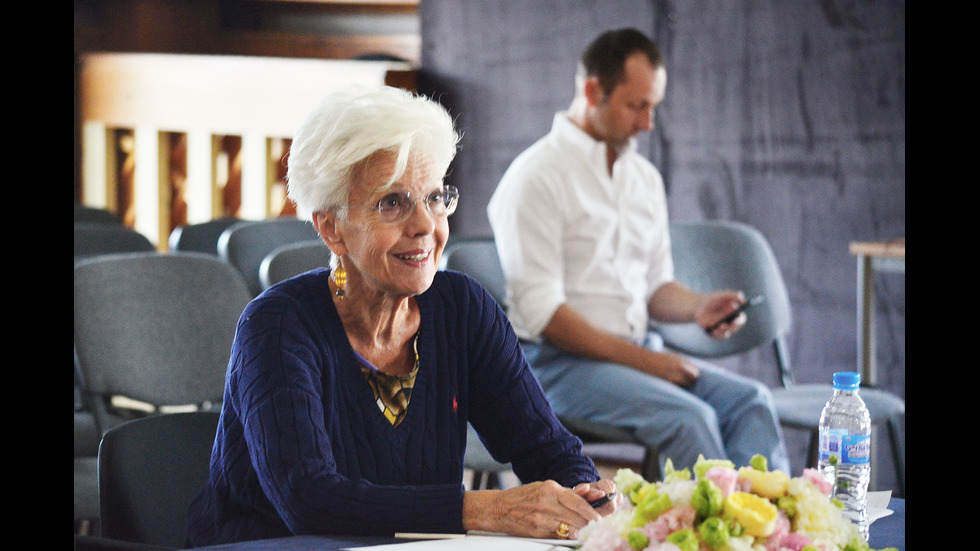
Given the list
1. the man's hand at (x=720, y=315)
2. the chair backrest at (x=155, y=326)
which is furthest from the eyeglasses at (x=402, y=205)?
the man's hand at (x=720, y=315)

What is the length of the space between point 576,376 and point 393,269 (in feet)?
4.32

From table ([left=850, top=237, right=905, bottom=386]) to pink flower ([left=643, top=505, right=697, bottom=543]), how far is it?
2.55 meters

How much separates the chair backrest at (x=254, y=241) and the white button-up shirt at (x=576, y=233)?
810 millimetres

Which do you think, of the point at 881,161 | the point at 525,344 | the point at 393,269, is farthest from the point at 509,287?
the point at 881,161

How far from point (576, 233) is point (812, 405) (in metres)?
0.83

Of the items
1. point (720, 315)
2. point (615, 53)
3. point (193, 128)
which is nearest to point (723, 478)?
point (720, 315)

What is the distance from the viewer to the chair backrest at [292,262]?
109 inches

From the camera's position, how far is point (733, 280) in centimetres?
332

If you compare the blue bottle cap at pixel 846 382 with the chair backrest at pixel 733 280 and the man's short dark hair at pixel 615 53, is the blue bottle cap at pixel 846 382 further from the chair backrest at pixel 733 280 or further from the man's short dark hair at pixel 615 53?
the chair backrest at pixel 733 280

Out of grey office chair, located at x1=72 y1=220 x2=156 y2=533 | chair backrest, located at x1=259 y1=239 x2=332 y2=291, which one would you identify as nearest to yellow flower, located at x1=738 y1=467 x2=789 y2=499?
grey office chair, located at x1=72 y1=220 x2=156 y2=533

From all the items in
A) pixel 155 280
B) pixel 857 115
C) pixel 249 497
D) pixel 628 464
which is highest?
pixel 857 115

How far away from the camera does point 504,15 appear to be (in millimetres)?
4957

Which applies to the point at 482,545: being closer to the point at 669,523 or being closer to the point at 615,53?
the point at 669,523

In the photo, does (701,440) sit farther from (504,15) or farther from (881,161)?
(504,15)
